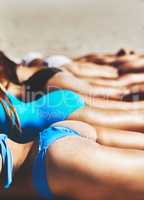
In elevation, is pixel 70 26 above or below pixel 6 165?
above

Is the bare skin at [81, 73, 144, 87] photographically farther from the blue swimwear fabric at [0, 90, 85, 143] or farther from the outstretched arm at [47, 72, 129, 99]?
the blue swimwear fabric at [0, 90, 85, 143]

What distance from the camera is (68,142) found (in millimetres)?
1517

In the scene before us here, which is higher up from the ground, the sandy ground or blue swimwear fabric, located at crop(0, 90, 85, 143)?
the sandy ground

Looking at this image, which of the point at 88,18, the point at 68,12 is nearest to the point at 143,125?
the point at 88,18

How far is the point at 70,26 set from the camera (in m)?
5.55

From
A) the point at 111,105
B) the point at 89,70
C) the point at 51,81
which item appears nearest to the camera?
the point at 111,105

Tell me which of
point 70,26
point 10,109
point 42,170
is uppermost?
point 70,26

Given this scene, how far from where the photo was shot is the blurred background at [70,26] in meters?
4.80

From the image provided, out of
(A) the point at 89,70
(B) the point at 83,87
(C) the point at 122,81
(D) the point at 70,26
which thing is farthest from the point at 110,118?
(D) the point at 70,26

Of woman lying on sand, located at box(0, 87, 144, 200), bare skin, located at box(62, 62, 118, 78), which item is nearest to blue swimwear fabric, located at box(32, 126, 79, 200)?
woman lying on sand, located at box(0, 87, 144, 200)

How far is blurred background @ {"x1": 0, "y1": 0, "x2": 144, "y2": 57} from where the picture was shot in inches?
189

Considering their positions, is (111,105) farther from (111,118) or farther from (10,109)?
(10,109)

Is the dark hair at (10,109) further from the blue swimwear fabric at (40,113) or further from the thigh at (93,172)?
the thigh at (93,172)

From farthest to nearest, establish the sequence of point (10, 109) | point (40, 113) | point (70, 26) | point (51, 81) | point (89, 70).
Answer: point (70, 26)
point (89, 70)
point (51, 81)
point (40, 113)
point (10, 109)
